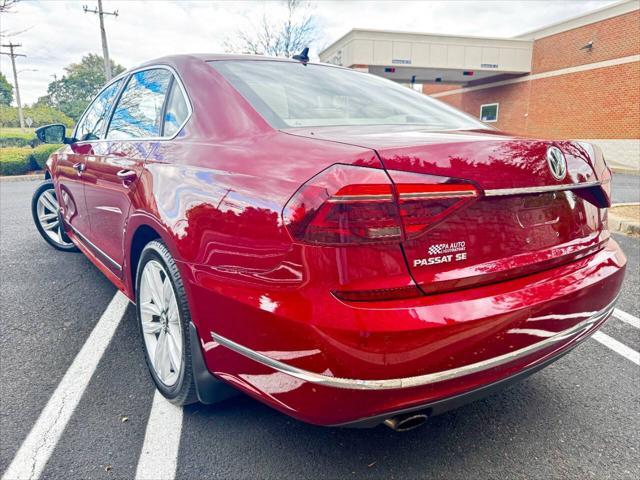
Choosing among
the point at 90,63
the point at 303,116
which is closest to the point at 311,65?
the point at 303,116

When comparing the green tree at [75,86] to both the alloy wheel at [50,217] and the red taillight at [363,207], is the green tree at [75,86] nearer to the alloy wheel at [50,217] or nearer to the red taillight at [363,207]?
the alloy wheel at [50,217]

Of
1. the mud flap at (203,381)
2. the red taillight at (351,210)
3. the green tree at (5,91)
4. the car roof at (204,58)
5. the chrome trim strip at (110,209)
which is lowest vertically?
the mud flap at (203,381)

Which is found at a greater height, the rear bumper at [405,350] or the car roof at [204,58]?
the car roof at [204,58]

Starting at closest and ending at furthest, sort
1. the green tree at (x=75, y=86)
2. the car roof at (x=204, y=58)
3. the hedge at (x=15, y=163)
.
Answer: the car roof at (x=204, y=58)
the hedge at (x=15, y=163)
the green tree at (x=75, y=86)

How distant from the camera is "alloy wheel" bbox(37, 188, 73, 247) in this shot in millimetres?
4832

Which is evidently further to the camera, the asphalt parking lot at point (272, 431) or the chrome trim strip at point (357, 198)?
the asphalt parking lot at point (272, 431)

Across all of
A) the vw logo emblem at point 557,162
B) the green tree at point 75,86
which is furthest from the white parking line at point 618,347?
the green tree at point 75,86

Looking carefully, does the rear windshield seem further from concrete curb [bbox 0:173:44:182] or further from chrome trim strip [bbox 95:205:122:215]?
concrete curb [bbox 0:173:44:182]

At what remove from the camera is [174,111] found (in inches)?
87.4

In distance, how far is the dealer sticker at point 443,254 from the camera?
135cm

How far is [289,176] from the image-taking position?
142cm

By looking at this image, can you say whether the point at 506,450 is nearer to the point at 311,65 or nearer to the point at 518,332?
the point at 518,332

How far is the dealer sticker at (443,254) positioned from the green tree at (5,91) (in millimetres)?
79391

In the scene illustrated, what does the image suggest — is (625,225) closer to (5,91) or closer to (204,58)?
(204,58)
